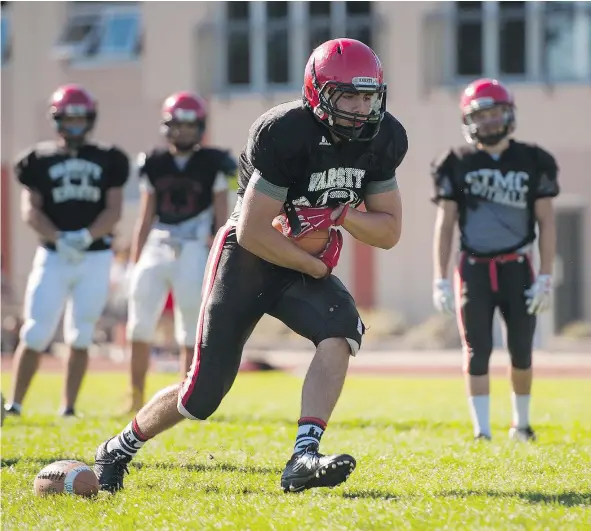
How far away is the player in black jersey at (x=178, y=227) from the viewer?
26.4 feet

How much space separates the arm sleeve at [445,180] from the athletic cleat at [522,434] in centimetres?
141

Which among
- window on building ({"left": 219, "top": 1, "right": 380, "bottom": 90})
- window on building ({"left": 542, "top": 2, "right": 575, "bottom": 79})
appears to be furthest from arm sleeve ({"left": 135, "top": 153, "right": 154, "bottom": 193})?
window on building ({"left": 542, "top": 2, "right": 575, "bottom": 79})

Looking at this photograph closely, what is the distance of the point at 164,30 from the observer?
21.4 m

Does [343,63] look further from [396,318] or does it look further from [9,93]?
[9,93]

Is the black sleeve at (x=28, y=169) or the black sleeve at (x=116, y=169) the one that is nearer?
the black sleeve at (x=28, y=169)

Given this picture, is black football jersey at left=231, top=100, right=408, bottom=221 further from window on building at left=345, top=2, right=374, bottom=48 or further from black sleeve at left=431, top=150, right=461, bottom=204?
window on building at left=345, top=2, right=374, bottom=48

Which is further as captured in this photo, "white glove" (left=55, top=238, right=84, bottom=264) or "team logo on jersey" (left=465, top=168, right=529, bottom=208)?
"white glove" (left=55, top=238, right=84, bottom=264)

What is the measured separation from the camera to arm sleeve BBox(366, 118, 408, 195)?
5000 mm

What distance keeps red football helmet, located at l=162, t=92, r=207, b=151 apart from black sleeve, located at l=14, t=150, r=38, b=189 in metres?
0.93

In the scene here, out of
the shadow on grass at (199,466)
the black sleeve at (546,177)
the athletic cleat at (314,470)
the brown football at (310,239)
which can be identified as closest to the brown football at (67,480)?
the shadow on grass at (199,466)

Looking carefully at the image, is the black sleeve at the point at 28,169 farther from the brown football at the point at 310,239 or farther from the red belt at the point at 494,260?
the brown football at the point at 310,239

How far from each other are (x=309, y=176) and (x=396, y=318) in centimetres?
1517

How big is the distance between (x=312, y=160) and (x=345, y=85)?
0.34 metres

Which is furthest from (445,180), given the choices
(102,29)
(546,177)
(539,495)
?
(102,29)
